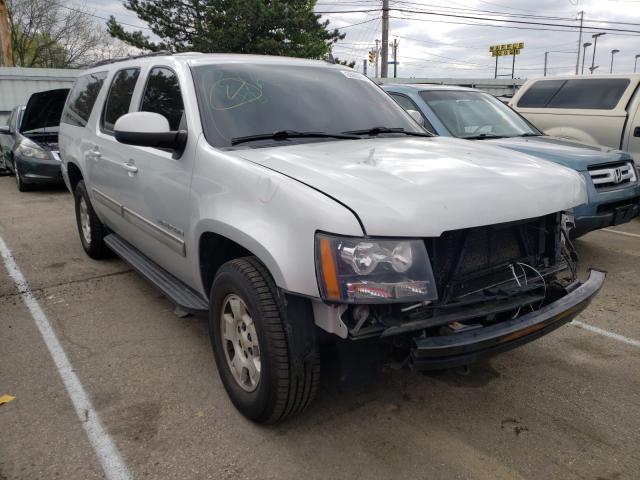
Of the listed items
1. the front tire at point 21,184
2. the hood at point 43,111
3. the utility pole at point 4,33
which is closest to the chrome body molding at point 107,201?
the front tire at point 21,184

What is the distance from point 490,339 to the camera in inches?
89.4

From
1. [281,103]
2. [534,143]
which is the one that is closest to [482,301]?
[281,103]

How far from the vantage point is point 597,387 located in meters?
3.15

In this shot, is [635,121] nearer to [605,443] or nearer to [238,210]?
[605,443]

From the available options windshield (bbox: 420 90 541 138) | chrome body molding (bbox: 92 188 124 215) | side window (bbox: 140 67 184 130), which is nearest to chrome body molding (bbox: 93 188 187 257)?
chrome body molding (bbox: 92 188 124 215)

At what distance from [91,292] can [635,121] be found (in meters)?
7.44

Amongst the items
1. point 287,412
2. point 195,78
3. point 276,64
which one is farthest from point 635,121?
point 287,412

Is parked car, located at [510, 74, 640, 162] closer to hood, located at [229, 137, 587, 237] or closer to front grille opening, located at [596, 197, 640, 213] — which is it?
front grille opening, located at [596, 197, 640, 213]

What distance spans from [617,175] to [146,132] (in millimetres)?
4650

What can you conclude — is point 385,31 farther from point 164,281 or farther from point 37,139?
point 164,281

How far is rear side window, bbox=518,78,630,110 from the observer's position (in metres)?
8.01

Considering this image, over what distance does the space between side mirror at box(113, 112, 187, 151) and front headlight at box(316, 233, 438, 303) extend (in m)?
1.35

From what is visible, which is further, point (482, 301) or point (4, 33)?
point (4, 33)

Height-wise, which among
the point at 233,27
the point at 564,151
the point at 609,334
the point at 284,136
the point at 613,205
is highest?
the point at 233,27
